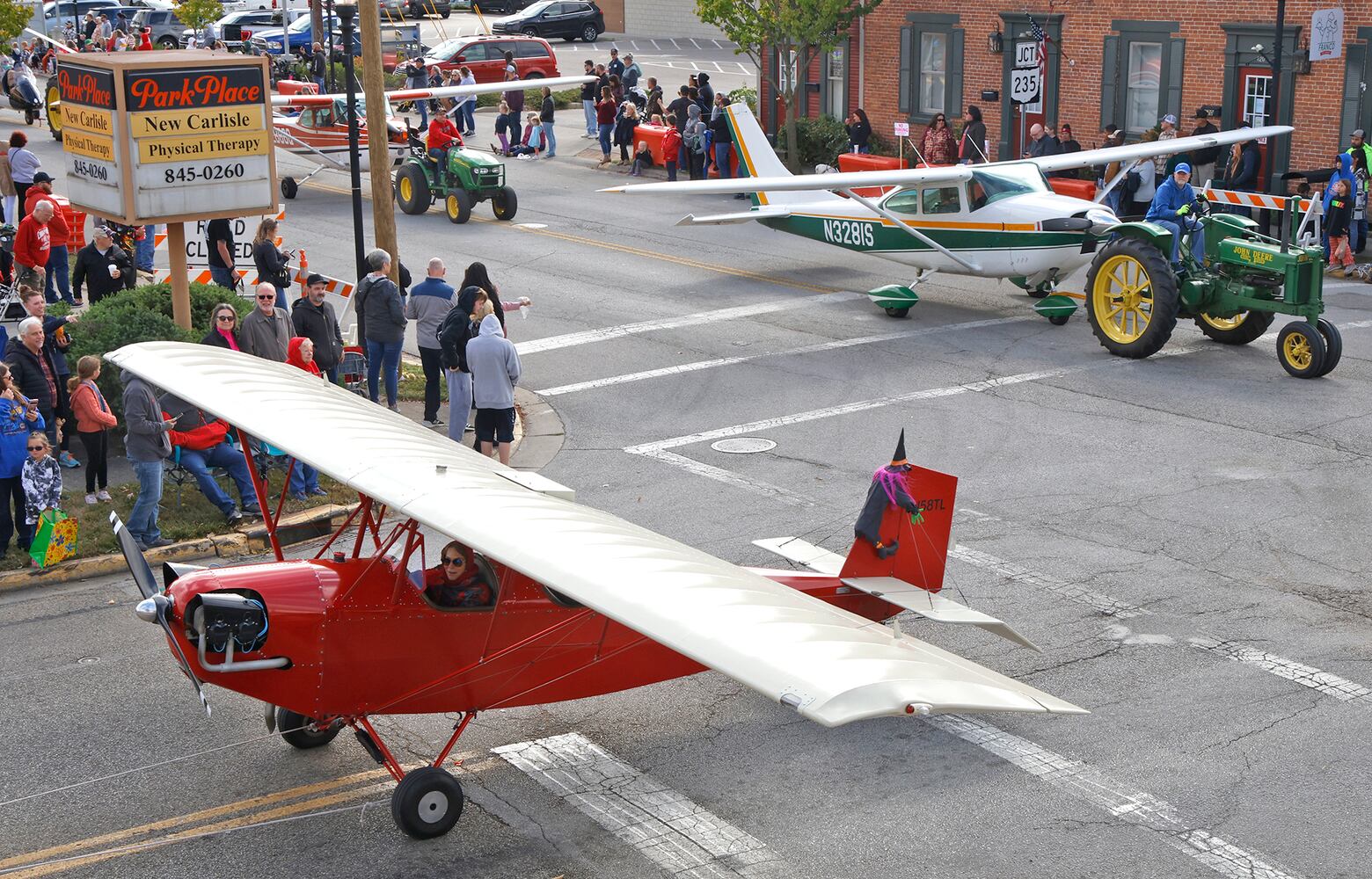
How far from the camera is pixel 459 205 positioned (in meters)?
26.9

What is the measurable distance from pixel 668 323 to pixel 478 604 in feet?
39.1

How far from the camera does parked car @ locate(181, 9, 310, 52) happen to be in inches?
2121

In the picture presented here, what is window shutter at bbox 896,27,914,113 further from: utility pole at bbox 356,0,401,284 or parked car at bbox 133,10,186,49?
parked car at bbox 133,10,186,49

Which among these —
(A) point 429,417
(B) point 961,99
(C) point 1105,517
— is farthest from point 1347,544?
(B) point 961,99

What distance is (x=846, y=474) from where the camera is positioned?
45.7 feet

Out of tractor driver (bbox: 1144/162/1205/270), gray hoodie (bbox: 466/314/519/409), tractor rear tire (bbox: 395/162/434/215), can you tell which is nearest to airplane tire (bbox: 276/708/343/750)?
gray hoodie (bbox: 466/314/519/409)

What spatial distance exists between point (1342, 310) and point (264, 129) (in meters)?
13.5

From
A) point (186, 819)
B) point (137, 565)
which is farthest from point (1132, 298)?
point (186, 819)

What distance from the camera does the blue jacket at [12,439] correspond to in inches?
456

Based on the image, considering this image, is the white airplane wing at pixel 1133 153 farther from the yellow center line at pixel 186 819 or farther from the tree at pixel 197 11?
the tree at pixel 197 11

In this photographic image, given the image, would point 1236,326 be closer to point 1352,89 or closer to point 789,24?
point 1352,89

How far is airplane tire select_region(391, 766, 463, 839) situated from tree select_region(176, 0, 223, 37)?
151 feet

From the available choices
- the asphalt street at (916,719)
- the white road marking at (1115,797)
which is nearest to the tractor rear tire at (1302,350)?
the asphalt street at (916,719)

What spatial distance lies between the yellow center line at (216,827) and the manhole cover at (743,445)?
677 centimetres
